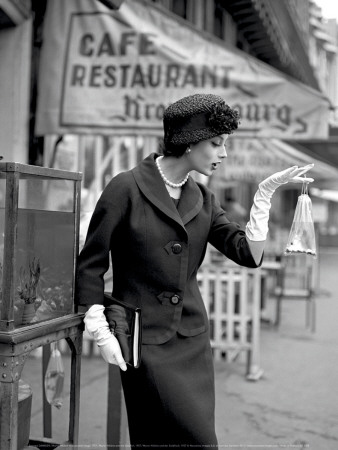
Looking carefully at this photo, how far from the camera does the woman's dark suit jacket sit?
243cm

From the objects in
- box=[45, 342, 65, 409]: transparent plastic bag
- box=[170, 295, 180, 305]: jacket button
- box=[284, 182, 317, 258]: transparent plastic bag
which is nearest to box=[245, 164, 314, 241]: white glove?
box=[284, 182, 317, 258]: transparent plastic bag

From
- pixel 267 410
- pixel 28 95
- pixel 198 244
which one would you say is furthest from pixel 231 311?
pixel 198 244

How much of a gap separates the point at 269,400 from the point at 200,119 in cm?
331

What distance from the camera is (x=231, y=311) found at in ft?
19.4

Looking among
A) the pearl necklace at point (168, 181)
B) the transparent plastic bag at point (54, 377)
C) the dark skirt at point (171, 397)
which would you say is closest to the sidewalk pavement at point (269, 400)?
the transparent plastic bag at point (54, 377)

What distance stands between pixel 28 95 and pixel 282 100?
7.05 ft

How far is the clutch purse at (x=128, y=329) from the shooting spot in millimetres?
2367

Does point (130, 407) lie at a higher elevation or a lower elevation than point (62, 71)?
lower

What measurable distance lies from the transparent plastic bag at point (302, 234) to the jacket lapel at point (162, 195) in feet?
1.33

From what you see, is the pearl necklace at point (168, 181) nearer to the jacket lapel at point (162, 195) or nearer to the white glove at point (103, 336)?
the jacket lapel at point (162, 195)

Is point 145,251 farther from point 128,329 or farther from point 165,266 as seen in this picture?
point 128,329

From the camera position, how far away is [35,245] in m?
2.38

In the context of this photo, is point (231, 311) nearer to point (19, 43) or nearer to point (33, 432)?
point (33, 432)

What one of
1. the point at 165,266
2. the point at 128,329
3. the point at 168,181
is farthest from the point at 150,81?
the point at 128,329
